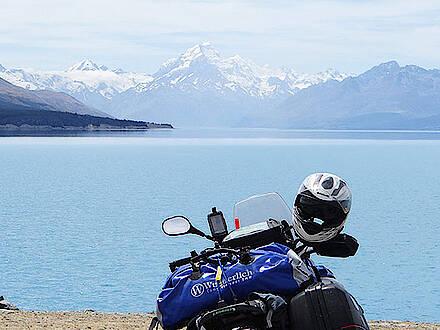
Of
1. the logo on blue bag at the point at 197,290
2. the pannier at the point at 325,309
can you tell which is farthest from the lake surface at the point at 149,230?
the pannier at the point at 325,309

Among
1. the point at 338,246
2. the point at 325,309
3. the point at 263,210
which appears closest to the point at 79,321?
the point at 263,210

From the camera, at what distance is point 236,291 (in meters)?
3.12

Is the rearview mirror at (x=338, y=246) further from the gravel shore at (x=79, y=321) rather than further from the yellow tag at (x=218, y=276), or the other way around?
the gravel shore at (x=79, y=321)

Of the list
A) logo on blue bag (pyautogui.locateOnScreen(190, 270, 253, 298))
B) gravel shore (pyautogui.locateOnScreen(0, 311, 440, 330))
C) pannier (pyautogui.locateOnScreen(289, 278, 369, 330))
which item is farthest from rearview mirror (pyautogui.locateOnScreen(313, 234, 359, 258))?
gravel shore (pyautogui.locateOnScreen(0, 311, 440, 330))

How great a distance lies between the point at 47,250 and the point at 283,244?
2244 cm

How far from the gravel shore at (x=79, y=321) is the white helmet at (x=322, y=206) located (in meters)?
6.87

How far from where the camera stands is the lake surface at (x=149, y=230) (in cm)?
1980

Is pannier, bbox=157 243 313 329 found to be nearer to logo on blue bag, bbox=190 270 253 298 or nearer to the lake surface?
logo on blue bag, bbox=190 270 253 298

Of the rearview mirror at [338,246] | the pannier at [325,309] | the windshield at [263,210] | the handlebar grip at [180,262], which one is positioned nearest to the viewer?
the pannier at [325,309]

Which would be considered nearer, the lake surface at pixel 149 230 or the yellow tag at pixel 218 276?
the yellow tag at pixel 218 276

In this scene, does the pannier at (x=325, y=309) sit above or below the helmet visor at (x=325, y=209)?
below

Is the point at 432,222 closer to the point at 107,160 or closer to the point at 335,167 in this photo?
the point at 335,167

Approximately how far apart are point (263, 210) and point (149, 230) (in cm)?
2662

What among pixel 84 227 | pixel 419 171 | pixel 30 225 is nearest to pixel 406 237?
pixel 84 227
